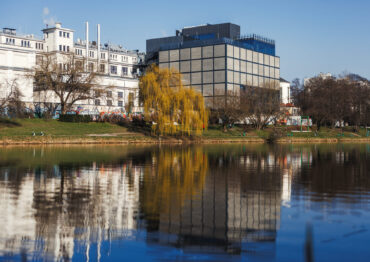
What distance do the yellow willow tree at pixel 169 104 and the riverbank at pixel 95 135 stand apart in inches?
87.8

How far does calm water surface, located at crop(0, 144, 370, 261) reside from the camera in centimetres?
862

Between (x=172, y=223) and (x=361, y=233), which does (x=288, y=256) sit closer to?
(x=361, y=233)

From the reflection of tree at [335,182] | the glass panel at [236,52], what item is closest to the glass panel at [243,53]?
the glass panel at [236,52]

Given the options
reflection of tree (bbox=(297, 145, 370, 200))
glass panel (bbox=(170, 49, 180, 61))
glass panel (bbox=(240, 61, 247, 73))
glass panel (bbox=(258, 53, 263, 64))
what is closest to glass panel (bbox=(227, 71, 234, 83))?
glass panel (bbox=(240, 61, 247, 73))

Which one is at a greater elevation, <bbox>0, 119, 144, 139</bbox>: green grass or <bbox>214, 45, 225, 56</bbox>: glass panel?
<bbox>214, 45, 225, 56</bbox>: glass panel

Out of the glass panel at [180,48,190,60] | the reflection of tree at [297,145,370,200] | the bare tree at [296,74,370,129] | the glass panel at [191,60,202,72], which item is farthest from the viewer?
the glass panel at [180,48,190,60]

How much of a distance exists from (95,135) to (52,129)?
6130 millimetres

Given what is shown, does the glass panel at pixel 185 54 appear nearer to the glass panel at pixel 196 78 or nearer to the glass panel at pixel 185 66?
the glass panel at pixel 185 66

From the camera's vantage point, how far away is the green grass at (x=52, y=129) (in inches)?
2283

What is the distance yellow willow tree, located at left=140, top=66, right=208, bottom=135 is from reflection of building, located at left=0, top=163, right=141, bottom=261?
140 feet

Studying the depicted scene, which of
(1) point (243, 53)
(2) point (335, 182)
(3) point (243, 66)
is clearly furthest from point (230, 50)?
(2) point (335, 182)

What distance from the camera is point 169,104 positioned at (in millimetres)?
62281

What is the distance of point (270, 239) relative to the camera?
9.54 meters

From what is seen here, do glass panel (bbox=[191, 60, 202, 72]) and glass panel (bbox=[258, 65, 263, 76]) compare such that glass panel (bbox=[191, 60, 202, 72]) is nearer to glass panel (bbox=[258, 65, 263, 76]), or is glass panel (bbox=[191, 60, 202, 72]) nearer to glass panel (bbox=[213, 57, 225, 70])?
glass panel (bbox=[213, 57, 225, 70])
